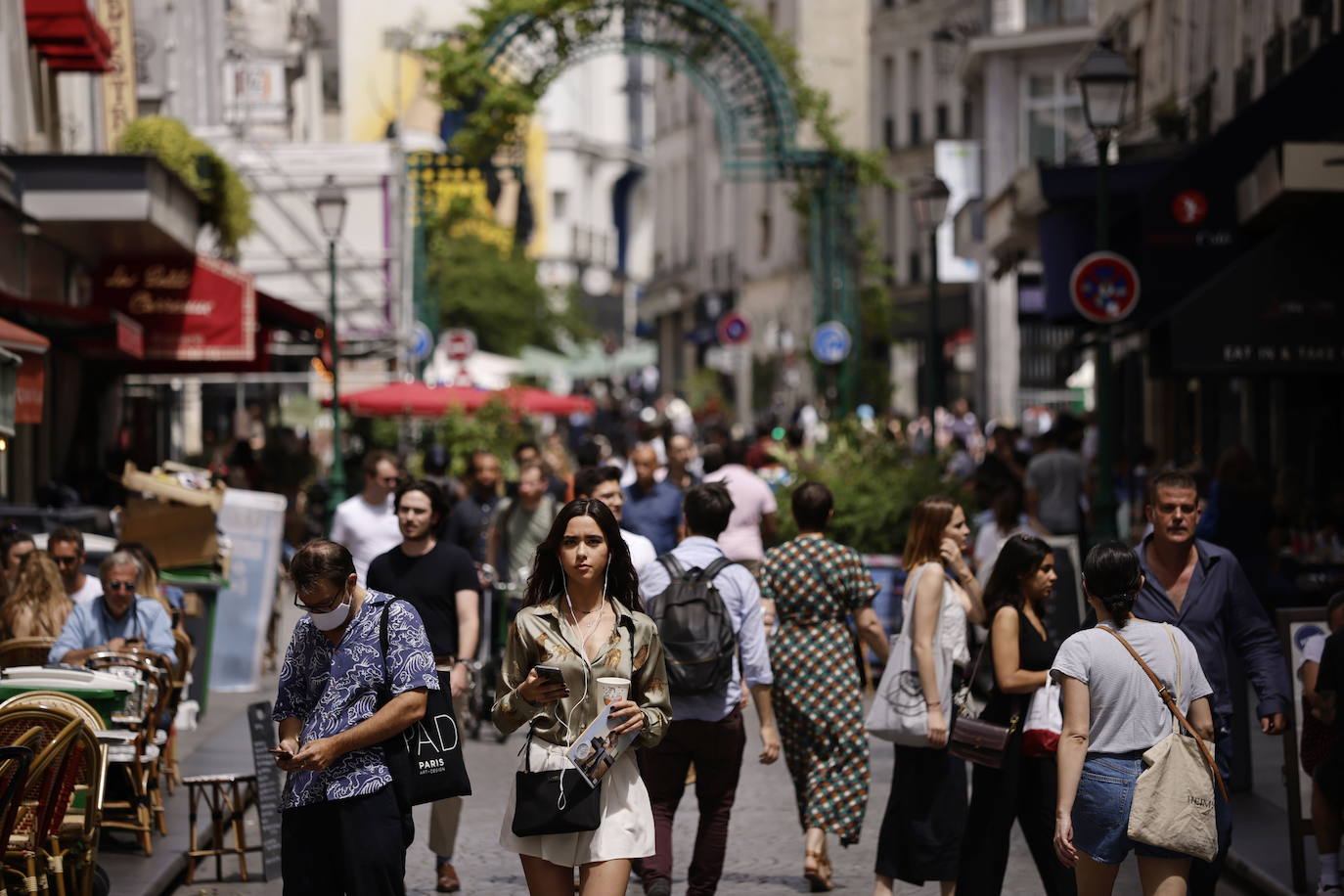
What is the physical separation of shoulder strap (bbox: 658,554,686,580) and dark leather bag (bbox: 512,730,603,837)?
7.43 ft

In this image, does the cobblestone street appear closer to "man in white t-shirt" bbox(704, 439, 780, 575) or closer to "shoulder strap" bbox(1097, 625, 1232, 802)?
"man in white t-shirt" bbox(704, 439, 780, 575)

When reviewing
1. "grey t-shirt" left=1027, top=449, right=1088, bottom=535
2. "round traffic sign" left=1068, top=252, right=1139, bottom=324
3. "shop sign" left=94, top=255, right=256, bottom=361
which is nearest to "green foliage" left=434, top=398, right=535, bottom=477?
"shop sign" left=94, top=255, right=256, bottom=361

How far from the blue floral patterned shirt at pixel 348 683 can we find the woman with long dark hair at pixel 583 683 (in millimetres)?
316

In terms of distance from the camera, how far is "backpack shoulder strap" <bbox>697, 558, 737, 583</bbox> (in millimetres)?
8469

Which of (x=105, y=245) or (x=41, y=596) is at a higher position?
(x=105, y=245)

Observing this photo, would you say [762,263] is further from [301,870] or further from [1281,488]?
[301,870]

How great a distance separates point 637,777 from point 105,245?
1503cm

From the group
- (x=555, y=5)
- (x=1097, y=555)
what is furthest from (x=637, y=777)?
(x=555, y=5)

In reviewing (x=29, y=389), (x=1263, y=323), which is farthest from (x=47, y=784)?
(x=1263, y=323)

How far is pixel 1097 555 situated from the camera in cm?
669

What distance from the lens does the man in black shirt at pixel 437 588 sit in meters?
9.36

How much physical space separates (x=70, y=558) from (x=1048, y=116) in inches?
1341

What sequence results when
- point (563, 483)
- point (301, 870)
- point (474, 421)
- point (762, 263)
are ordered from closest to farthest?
point (301, 870) < point (563, 483) < point (474, 421) < point (762, 263)

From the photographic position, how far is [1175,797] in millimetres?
6445
